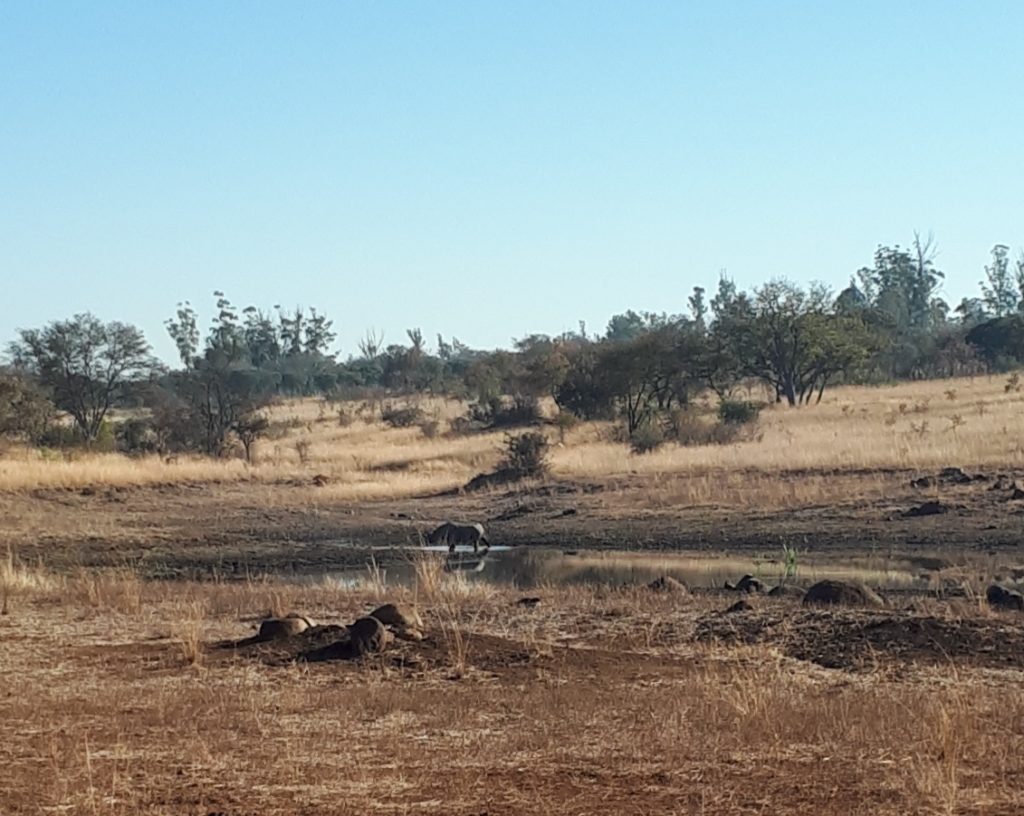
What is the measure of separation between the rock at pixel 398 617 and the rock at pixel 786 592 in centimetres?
536

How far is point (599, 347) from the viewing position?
63219 millimetres

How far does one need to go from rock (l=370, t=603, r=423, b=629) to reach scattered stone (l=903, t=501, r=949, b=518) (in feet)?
57.5

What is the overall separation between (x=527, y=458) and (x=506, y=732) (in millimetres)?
30232

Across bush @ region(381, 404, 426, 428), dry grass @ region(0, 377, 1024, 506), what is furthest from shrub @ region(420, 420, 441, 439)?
bush @ region(381, 404, 426, 428)

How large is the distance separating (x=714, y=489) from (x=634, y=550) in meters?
6.66

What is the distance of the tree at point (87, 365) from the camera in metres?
61.1

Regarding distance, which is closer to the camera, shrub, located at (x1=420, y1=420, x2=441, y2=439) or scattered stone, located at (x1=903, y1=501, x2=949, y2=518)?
scattered stone, located at (x1=903, y1=501, x2=949, y2=518)

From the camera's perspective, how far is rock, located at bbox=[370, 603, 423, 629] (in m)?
13.8

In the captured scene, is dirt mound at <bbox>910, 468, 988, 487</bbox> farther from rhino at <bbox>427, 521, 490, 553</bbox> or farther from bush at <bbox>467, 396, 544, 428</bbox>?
bush at <bbox>467, 396, 544, 428</bbox>

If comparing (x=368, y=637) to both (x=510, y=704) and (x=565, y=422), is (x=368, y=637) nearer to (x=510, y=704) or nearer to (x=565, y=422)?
(x=510, y=704)

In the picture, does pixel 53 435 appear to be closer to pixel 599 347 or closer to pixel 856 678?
pixel 599 347

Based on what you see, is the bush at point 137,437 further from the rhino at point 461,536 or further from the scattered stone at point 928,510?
the scattered stone at point 928,510

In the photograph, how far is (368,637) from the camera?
1277 cm

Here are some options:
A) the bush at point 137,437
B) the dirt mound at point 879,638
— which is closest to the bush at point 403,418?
the bush at point 137,437
